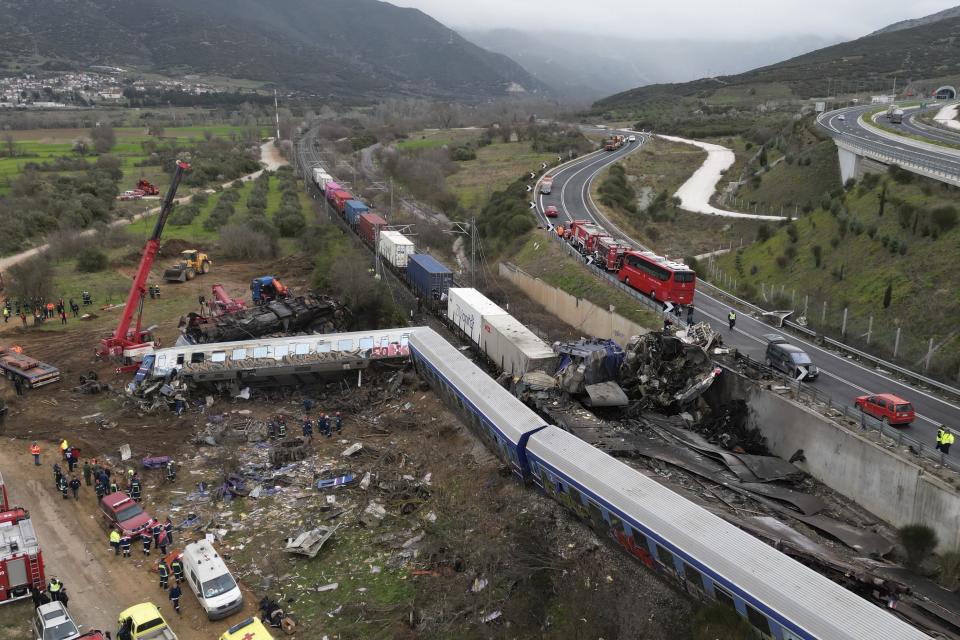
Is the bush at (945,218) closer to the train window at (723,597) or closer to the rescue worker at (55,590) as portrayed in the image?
the train window at (723,597)

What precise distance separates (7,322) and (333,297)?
1991 centimetres

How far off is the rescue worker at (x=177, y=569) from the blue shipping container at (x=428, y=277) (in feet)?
78.9

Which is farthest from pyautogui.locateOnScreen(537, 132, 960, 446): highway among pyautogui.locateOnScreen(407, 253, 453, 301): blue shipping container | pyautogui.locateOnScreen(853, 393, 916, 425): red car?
pyautogui.locateOnScreen(407, 253, 453, 301): blue shipping container

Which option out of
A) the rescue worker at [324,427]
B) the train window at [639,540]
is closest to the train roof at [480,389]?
the rescue worker at [324,427]

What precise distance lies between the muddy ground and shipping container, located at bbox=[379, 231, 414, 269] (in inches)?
599

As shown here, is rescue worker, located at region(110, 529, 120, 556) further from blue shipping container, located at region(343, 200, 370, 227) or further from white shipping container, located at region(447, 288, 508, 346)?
blue shipping container, located at region(343, 200, 370, 227)

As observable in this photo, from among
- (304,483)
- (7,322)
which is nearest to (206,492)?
(304,483)

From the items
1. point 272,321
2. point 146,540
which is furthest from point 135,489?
point 272,321

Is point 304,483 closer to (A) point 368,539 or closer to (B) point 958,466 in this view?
(A) point 368,539

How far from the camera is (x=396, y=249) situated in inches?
1906

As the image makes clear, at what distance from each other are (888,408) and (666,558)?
11.7 metres

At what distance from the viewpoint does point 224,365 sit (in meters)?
32.4

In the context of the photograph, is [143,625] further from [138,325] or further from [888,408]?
[888,408]

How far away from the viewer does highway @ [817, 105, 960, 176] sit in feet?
148
